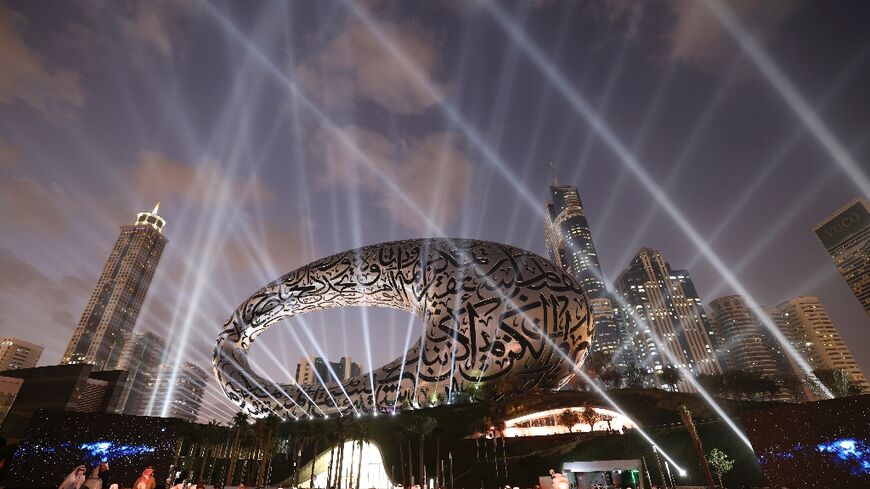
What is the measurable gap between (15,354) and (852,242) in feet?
1155

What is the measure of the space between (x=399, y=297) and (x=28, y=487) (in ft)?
69.5

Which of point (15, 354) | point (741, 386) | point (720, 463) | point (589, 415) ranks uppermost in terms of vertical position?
point (15, 354)

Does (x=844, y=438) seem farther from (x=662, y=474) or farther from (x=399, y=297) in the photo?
(x=399, y=297)

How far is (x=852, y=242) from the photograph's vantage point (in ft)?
512

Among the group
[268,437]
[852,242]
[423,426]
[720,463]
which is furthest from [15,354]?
[852,242]

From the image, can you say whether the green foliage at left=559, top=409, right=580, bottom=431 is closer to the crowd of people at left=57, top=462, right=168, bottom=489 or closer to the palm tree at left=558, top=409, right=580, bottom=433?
the palm tree at left=558, top=409, right=580, bottom=433

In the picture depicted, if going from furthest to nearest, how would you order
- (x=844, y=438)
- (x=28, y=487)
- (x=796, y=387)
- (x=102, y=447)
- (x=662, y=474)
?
1. (x=796, y=387)
2. (x=662, y=474)
3. (x=102, y=447)
4. (x=28, y=487)
5. (x=844, y=438)

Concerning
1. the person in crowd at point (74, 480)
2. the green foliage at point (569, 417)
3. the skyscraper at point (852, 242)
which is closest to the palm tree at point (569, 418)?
the green foliage at point (569, 417)

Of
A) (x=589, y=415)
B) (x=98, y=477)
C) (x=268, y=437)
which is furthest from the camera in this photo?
(x=268, y=437)

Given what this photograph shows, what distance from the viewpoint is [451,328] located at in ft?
81.3

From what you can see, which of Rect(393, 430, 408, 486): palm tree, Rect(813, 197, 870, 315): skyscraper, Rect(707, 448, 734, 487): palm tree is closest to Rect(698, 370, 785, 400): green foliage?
Rect(707, 448, 734, 487): palm tree

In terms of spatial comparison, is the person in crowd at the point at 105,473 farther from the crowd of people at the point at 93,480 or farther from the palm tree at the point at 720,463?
the palm tree at the point at 720,463

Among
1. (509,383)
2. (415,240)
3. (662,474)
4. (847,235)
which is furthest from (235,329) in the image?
(847,235)

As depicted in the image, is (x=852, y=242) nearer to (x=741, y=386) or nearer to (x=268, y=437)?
(x=741, y=386)
